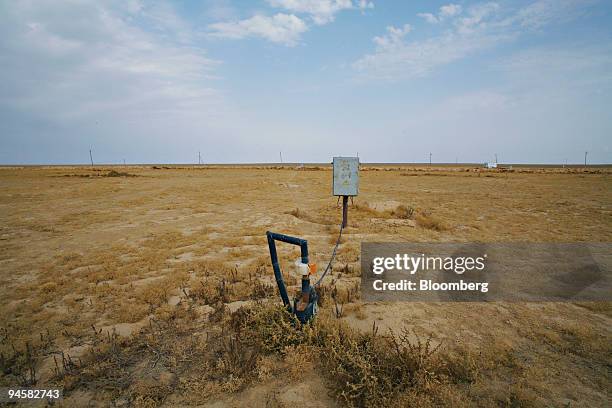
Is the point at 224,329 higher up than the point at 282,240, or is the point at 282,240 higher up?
the point at 282,240

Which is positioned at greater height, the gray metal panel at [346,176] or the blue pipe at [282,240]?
the gray metal panel at [346,176]

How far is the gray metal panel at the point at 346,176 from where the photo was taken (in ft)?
29.0

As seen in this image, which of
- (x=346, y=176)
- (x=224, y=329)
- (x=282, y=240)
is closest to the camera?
(x=282, y=240)

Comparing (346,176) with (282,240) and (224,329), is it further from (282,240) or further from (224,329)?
(224,329)

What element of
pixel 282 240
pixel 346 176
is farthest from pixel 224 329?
pixel 346 176

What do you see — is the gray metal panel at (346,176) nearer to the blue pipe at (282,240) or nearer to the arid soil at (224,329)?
the arid soil at (224,329)

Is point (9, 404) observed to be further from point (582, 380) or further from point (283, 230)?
point (283, 230)

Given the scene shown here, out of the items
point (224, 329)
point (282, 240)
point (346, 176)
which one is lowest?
point (224, 329)

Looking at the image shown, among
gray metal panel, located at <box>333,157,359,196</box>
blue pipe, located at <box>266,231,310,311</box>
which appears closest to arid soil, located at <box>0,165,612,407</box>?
blue pipe, located at <box>266,231,310,311</box>

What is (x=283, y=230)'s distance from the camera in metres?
10.1

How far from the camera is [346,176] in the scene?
8.91 metres

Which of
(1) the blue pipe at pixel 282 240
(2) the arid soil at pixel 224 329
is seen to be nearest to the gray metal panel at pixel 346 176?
(2) the arid soil at pixel 224 329

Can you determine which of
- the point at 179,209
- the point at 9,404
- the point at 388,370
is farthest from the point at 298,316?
the point at 179,209

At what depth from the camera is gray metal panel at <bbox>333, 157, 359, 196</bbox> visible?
883 cm
